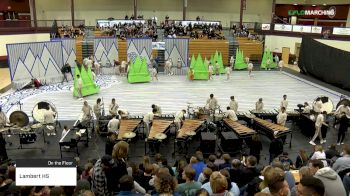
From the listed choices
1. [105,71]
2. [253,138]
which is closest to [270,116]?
[253,138]

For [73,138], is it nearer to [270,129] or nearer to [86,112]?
[86,112]

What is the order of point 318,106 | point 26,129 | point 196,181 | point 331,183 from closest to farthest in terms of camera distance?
point 331,183, point 196,181, point 26,129, point 318,106

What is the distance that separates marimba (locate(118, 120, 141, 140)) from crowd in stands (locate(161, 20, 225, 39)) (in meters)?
18.4

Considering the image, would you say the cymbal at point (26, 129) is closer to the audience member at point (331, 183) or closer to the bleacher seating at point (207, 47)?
the audience member at point (331, 183)

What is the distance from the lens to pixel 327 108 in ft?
45.6

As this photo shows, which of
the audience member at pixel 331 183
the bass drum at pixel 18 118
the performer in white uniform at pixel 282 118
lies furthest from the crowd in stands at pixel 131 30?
the audience member at pixel 331 183

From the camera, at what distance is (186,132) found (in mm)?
11297

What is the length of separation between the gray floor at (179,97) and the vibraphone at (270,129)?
0.51 meters

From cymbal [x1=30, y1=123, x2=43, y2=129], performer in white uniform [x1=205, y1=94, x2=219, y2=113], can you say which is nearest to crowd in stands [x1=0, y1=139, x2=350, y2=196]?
cymbal [x1=30, y1=123, x2=43, y2=129]

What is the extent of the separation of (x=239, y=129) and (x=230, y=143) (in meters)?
0.71

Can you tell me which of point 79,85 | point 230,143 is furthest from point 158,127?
point 79,85

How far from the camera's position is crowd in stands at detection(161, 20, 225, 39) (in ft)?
99.1

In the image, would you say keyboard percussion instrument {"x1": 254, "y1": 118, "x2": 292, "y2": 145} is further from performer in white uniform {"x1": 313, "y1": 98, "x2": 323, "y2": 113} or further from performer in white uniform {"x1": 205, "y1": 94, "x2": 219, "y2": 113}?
performer in white uniform {"x1": 313, "y1": 98, "x2": 323, "y2": 113}

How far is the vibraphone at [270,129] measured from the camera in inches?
453
